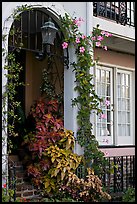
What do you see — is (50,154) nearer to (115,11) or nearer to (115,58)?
(115,58)

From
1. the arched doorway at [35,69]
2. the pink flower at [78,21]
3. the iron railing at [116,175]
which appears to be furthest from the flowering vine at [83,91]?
the arched doorway at [35,69]

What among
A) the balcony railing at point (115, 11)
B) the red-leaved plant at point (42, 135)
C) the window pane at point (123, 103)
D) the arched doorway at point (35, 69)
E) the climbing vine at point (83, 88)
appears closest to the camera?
the red-leaved plant at point (42, 135)

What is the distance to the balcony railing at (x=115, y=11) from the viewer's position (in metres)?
8.97

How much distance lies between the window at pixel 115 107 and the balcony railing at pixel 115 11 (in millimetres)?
1331

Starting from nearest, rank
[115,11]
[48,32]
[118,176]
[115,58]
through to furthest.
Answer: [48,32] < [118,176] < [115,11] < [115,58]

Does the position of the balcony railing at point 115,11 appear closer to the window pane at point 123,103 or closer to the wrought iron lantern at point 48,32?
the window pane at point 123,103

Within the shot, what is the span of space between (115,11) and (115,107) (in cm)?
253

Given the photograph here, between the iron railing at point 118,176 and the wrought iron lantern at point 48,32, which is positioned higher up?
the wrought iron lantern at point 48,32

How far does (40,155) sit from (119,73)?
4.36m

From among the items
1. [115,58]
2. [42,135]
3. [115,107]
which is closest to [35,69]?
[115,58]

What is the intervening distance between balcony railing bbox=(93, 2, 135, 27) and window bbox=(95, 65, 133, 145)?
52.4 inches

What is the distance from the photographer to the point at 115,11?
961cm

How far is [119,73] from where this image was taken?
35.0ft

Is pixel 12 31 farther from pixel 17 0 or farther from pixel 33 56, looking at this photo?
pixel 33 56
